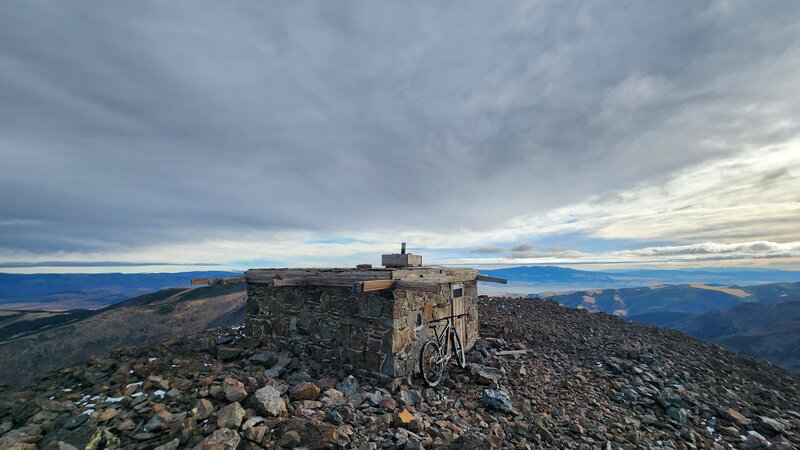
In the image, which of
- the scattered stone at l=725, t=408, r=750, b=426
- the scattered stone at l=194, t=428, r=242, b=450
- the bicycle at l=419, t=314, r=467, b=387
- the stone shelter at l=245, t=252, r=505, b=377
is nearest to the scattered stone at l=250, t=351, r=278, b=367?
the stone shelter at l=245, t=252, r=505, b=377

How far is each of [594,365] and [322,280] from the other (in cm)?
1046

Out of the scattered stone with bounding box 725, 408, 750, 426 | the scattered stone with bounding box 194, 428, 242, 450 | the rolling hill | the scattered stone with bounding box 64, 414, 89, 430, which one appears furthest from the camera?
the rolling hill

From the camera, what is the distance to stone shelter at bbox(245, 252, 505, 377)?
29.4 ft

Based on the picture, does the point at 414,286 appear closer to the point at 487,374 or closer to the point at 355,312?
the point at 355,312

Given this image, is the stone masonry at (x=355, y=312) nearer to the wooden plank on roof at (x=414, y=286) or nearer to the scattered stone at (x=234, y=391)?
the wooden plank on roof at (x=414, y=286)

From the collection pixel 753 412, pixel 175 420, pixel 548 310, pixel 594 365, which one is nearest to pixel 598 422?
pixel 594 365

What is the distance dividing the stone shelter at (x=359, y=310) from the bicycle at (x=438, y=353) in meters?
0.27

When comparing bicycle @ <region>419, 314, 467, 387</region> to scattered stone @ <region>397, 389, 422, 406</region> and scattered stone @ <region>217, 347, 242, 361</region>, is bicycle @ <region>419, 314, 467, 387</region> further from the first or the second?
scattered stone @ <region>217, 347, 242, 361</region>

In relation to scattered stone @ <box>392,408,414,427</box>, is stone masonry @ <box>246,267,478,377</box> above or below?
above

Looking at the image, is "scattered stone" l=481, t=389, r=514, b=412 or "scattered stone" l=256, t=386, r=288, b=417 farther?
"scattered stone" l=481, t=389, r=514, b=412

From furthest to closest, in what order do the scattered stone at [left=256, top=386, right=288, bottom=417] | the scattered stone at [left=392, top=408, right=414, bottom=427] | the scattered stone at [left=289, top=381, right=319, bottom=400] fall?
1. the scattered stone at [left=289, top=381, right=319, bottom=400]
2. the scattered stone at [left=392, top=408, right=414, bottom=427]
3. the scattered stone at [left=256, top=386, right=288, bottom=417]

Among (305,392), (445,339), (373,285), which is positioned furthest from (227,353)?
(445,339)

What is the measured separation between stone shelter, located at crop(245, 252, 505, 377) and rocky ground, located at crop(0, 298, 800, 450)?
61 centimetres

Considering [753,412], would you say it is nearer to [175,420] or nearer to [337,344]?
[337,344]
